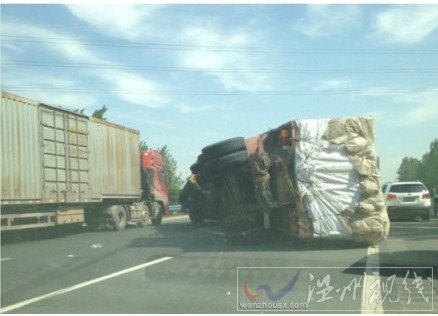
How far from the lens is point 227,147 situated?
1529 cm

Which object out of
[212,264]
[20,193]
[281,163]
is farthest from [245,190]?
[20,193]

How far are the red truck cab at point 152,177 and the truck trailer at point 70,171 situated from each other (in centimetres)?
4

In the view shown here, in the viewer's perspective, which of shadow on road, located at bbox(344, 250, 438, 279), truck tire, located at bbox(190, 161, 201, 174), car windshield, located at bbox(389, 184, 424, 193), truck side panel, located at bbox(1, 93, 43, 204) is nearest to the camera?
shadow on road, located at bbox(344, 250, 438, 279)

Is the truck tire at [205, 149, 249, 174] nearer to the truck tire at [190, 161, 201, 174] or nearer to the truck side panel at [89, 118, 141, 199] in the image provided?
the truck tire at [190, 161, 201, 174]

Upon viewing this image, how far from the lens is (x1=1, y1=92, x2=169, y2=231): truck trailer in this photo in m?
15.7

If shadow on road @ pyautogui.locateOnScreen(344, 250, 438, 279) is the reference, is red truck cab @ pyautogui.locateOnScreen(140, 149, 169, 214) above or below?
above

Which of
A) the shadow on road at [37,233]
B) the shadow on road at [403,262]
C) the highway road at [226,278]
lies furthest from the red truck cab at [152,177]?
the shadow on road at [403,262]

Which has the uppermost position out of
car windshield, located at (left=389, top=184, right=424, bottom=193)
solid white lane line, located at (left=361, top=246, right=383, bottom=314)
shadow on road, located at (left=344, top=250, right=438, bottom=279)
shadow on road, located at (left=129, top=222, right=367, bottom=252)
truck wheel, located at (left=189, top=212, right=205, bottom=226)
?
car windshield, located at (left=389, top=184, right=424, bottom=193)

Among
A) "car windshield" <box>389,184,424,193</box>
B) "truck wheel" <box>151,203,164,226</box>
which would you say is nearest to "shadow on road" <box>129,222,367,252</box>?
"car windshield" <box>389,184,424,193</box>

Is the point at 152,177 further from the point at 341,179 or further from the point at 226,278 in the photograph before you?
the point at 226,278

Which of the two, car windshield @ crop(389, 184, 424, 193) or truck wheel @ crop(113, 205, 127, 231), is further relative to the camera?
car windshield @ crop(389, 184, 424, 193)

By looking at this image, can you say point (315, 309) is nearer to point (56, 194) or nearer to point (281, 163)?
point (281, 163)

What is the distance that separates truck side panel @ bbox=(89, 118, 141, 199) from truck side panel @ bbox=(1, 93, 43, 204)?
3.78 m

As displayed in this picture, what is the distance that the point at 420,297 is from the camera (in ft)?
23.2
